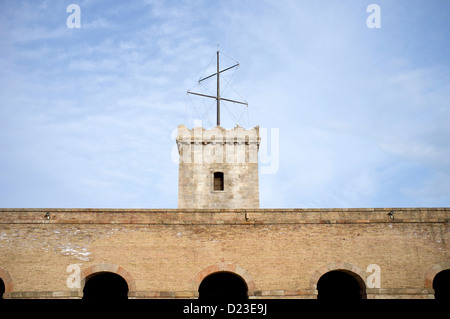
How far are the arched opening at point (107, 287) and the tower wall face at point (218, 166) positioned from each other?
5812mm

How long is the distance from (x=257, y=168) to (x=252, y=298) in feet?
34.0

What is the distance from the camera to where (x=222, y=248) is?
52.4ft

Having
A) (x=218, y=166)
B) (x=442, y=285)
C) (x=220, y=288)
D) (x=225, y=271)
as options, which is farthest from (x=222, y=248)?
(x=442, y=285)

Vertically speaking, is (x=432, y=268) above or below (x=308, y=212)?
below

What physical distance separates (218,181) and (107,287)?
27.4 ft

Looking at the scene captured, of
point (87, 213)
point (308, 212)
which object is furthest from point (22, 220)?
point (308, 212)

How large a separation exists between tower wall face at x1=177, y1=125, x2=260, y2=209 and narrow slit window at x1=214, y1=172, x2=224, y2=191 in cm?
17

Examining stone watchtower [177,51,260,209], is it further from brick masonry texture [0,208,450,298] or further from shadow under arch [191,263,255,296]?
shadow under arch [191,263,255,296]

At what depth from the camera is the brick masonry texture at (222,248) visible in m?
15.5

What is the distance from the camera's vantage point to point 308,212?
54.4ft

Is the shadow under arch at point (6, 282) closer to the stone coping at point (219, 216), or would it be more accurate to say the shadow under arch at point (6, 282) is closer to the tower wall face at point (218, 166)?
the stone coping at point (219, 216)

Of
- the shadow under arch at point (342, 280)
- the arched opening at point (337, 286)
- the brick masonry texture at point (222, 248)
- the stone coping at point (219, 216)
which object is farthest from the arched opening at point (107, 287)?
the arched opening at point (337, 286)
